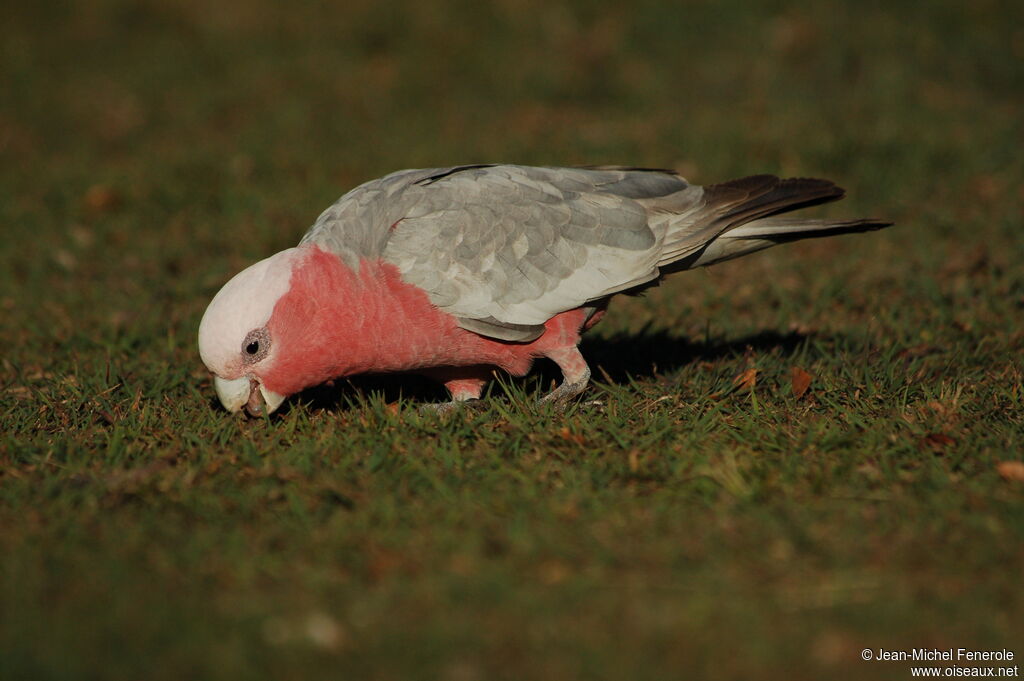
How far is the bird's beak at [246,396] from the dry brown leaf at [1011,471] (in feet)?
9.87

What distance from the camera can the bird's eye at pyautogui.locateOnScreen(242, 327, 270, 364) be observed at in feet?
13.5

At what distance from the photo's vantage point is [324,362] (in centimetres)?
424

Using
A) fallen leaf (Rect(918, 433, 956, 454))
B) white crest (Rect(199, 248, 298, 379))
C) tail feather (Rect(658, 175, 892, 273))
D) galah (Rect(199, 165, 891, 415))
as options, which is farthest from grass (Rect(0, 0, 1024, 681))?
tail feather (Rect(658, 175, 892, 273))

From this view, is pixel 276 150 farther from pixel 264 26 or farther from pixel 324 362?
pixel 324 362

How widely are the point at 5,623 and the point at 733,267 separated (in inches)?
208

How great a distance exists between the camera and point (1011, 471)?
3.62 meters


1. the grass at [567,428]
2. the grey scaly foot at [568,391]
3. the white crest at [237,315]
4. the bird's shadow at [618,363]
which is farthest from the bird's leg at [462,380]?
the white crest at [237,315]

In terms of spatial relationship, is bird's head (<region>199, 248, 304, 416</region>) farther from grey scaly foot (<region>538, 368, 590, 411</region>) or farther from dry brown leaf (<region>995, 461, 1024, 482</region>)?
dry brown leaf (<region>995, 461, 1024, 482</region>)

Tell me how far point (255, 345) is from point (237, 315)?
162 mm

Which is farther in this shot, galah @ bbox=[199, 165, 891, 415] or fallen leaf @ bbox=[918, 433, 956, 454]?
galah @ bbox=[199, 165, 891, 415]

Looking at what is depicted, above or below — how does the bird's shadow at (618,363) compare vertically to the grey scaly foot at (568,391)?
below

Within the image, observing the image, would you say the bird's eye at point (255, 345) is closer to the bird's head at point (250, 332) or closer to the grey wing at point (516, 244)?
the bird's head at point (250, 332)

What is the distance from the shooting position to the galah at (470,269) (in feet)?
13.7

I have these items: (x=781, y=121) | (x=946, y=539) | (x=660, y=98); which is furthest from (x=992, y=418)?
(x=660, y=98)
